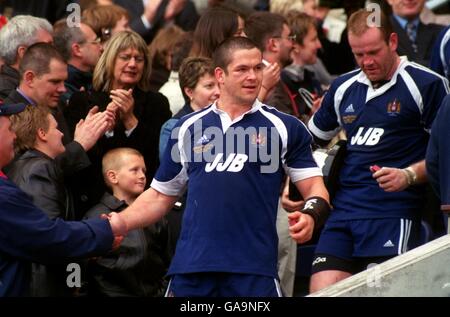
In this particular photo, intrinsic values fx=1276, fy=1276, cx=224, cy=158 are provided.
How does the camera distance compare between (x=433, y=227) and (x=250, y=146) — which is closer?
(x=250, y=146)

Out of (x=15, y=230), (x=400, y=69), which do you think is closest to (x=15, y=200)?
(x=15, y=230)

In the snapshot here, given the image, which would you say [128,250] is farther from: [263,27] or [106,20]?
[106,20]

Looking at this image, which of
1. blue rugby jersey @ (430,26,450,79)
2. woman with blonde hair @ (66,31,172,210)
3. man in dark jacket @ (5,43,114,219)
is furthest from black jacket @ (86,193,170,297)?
blue rugby jersey @ (430,26,450,79)

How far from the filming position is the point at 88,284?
1022 centimetres

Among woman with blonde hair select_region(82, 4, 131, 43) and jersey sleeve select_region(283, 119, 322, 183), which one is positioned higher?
woman with blonde hair select_region(82, 4, 131, 43)

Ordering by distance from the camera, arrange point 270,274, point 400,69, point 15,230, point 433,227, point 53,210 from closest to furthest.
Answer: point 15,230 → point 270,274 → point 53,210 → point 400,69 → point 433,227

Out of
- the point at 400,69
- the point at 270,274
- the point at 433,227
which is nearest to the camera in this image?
the point at 270,274

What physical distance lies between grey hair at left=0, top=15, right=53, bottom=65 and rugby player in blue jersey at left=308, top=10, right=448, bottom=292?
308 centimetres

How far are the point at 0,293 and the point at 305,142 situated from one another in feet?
7.86

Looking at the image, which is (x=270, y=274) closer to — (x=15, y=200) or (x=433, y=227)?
(x=15, y=200)

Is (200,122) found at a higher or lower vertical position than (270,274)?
higher

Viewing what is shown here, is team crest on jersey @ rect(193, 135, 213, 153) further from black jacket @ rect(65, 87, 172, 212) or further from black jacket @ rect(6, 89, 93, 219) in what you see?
black jacket @ rect(65, 87, 172, 212)

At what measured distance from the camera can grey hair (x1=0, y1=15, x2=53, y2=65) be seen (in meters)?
11.5

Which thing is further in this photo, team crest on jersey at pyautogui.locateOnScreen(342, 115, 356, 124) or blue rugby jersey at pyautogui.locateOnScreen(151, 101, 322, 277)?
team crest on jersey at pyautogui.locateOnScreen(342, 115, 356, 124)
